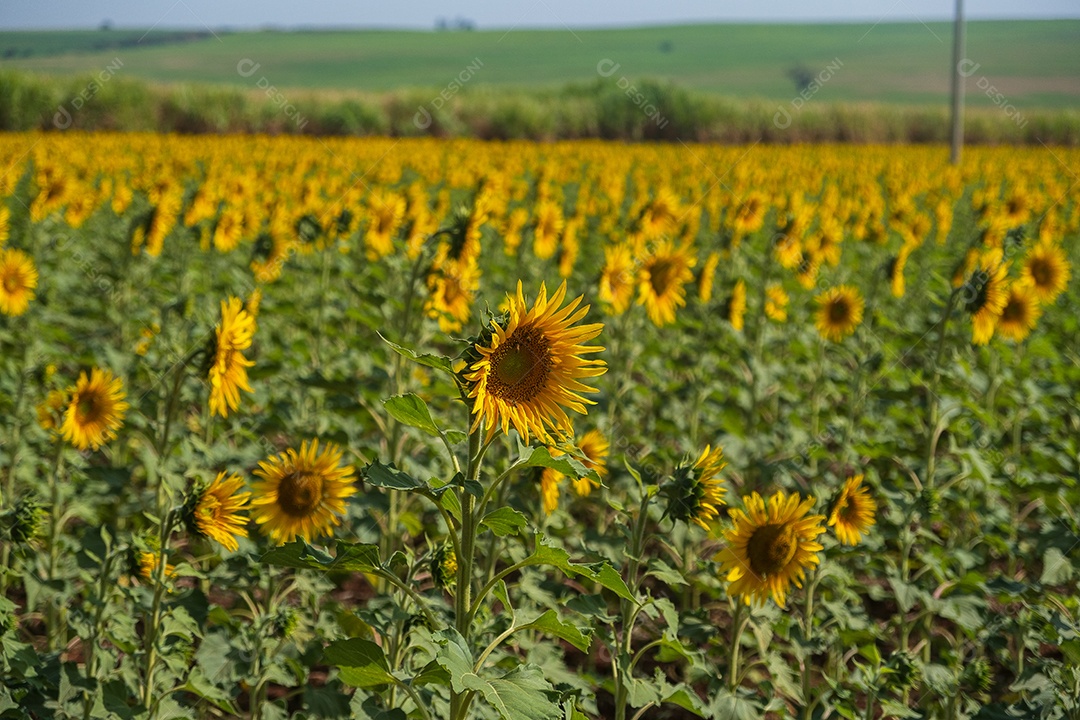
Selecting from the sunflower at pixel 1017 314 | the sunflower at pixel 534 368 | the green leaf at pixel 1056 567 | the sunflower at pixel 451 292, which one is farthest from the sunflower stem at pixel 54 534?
the sunflower at pixel 1017 314

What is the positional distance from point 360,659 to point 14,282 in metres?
4.30

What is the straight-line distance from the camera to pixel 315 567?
187cm

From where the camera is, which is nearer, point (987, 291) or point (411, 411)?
point (411, 411)

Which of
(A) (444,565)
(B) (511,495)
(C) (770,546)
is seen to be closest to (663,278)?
(B) (511,495)

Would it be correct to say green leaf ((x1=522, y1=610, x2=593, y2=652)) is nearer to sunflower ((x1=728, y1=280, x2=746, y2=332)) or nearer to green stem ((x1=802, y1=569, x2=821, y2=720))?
green stem ((x1=802, y1=569, x2=821, y2=720))

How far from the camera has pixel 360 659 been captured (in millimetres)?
2020

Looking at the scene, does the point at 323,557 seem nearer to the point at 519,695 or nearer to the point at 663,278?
the point at 519,695

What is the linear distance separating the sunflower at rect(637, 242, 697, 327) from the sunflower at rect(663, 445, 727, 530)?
2.54 meters

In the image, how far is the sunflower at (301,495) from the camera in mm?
2930

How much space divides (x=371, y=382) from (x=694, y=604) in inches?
75.0

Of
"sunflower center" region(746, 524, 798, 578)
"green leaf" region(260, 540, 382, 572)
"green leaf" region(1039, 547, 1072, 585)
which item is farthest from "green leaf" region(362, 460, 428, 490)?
"green leaf" region(1039, 547, 1072, 585)

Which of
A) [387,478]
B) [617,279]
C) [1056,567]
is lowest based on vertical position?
[1056,567]

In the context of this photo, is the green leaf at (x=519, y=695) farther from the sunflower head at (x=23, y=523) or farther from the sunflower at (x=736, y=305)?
the sunflower at (x=736, y=305)

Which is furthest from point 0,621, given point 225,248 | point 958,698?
point 225,248
